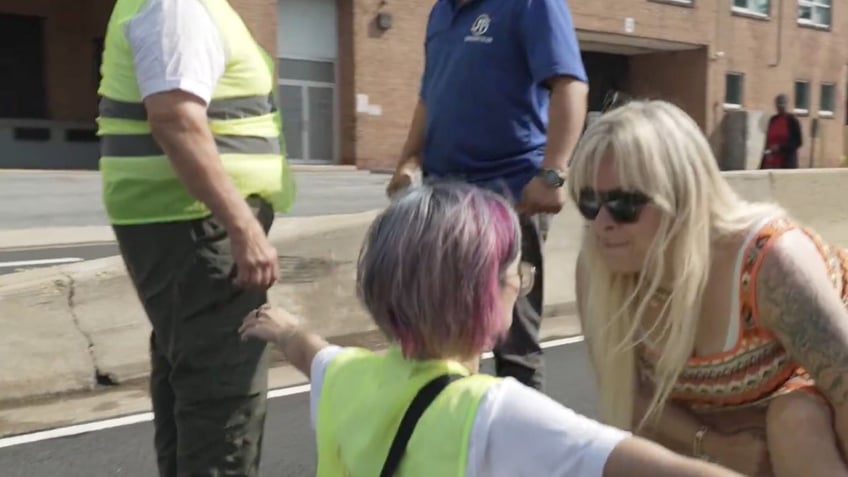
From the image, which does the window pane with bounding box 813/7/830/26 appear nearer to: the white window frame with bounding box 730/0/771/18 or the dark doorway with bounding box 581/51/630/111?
the white window frame with bounding box 730/0/771/18

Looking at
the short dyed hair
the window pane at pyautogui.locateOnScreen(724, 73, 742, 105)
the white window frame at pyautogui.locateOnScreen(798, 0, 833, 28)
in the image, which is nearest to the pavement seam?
the short dyed hair

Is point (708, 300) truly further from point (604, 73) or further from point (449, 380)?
point (604, 73)

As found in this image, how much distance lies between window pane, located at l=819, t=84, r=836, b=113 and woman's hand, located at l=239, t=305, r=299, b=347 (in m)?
34.2

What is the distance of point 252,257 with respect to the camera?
265cm

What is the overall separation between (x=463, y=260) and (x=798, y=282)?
96 centimetres

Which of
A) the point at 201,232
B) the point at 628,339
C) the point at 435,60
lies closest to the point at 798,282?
the point at 628,339

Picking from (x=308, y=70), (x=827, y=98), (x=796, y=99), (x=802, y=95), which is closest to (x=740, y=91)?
(x=796, y=99)

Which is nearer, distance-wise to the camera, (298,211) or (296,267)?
(296,267)

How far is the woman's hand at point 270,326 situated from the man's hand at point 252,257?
294mm

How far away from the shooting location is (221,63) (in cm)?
275

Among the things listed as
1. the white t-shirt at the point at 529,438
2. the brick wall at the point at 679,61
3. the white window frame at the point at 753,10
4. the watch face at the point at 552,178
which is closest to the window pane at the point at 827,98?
the brick wall at the point at 679,61

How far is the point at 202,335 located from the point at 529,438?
135 cm

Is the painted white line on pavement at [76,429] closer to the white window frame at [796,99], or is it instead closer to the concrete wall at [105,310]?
the concrete wall at [105,310]

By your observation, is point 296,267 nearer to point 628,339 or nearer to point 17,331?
point 17,331
